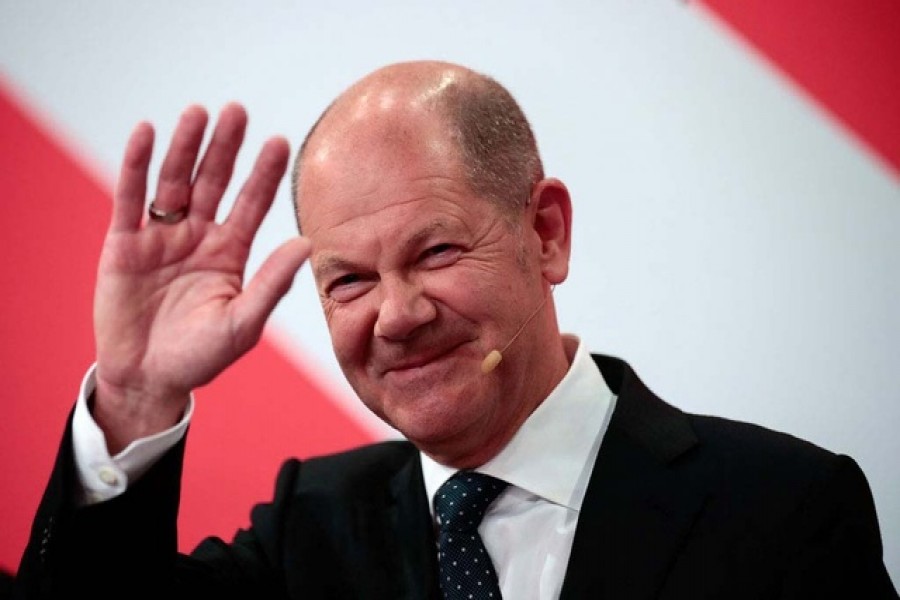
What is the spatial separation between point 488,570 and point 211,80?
4.93ft

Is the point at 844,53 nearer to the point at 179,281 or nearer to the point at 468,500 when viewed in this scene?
the point at 468,500

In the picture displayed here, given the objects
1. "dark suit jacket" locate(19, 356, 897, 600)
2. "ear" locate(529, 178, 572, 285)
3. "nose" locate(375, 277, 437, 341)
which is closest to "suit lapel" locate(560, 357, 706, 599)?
"dark suit jacket" locate(19, 356, 897, 600)

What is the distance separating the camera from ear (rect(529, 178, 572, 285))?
1.89 meters

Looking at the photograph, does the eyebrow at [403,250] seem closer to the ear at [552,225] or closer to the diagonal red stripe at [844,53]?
the ear at [552,225]

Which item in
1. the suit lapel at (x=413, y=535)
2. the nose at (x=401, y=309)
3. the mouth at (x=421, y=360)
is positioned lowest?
the suit lapel at (x=413, y=535)

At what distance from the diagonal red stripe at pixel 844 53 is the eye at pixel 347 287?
48.2 inches

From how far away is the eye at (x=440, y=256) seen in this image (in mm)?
1740

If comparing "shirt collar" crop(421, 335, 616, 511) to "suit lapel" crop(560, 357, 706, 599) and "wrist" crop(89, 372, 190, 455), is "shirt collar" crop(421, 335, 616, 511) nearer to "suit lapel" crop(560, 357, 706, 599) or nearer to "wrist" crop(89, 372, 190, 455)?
"suit lapel" crop(560, 357, 706, 599)

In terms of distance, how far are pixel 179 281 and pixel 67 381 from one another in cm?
126

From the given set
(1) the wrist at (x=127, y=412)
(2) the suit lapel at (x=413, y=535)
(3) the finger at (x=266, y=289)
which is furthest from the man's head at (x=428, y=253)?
(1) the wrist at (x=127, y=412)

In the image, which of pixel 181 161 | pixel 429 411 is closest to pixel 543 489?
pixel 429 411

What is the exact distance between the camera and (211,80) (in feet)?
8.78

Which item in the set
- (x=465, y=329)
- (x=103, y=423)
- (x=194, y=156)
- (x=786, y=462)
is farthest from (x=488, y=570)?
(x=194, y=156)

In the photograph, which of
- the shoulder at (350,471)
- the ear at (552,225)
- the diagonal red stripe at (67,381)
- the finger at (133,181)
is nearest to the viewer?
the finger at (133,181)
